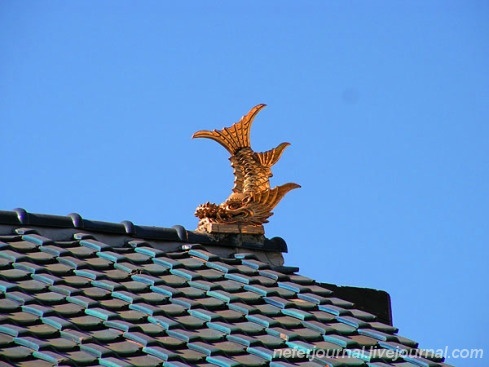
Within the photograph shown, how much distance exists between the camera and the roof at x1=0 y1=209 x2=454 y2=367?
24.9 feet

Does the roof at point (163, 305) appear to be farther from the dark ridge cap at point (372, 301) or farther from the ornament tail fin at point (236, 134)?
the ornament tail fin at point (236, 134)

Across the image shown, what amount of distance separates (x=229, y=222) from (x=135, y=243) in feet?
3.07

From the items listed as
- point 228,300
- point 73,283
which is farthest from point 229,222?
point 73,283

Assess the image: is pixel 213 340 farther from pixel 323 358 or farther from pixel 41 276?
pixel 41 276

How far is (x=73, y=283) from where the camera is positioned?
Result: 8414 mm

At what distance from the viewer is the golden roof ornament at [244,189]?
9.93 m

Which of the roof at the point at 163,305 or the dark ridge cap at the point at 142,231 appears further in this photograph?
the dark ridge cap at the point at 142,231

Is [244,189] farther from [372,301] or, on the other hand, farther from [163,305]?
[163,305]

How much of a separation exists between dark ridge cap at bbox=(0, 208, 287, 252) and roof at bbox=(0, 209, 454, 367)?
1 centimetres

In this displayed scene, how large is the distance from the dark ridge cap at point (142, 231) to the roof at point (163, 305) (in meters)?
0.01

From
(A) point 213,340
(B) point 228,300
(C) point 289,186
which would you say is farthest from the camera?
(C) point 289,186

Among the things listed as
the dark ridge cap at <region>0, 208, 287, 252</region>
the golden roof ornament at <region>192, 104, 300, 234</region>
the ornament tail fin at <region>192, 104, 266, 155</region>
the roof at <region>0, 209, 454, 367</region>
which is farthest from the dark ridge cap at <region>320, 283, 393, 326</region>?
the ornament tail fin at <region>192, 104, 266, 155</region>

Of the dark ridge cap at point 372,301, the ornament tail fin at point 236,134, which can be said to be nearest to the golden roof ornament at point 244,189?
the ornament tail fin at point 236,134

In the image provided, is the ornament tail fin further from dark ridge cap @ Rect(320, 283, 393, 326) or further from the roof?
dark ridge cap @ Rect(320, 283, 393, 326)
